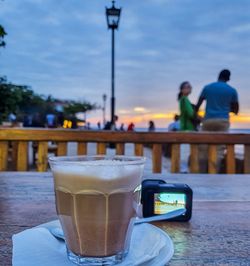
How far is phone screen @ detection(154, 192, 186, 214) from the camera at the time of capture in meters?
0.68

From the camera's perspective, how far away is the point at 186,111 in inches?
148

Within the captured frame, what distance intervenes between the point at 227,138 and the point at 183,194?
2006 mm

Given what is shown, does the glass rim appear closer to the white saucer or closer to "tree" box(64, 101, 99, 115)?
the white saucer

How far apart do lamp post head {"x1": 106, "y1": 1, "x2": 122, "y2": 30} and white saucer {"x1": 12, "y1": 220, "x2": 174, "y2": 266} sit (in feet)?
22.7

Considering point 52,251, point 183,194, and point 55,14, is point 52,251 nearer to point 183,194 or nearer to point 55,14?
point 183,194

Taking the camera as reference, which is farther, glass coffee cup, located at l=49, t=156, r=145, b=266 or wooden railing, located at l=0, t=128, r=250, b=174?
wooden railing, located at l=0, t=128, r=250, b=174

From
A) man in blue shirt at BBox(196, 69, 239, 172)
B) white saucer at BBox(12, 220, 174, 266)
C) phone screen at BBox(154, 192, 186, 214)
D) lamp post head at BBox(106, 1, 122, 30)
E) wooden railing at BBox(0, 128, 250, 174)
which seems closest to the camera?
white saucer at BBox(12, 220, 174, 266)

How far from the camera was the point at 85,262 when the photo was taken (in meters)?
0.47

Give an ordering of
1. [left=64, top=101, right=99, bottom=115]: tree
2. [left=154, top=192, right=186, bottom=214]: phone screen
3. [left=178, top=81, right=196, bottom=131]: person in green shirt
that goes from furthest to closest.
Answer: [left=64, top=101, right=99, bottom=115]: tree → [left=178, top=81, right=196, bottom=131]: person in green shirt → [left=154, top=192, right=186, bottom=214]: phone screen

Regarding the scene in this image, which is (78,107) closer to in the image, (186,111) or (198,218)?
(186,111)

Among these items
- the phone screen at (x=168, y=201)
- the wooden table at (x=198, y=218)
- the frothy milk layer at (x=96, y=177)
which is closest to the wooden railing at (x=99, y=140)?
the wooden table at (x=198, y=218)

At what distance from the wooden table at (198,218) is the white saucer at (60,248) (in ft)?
0.05

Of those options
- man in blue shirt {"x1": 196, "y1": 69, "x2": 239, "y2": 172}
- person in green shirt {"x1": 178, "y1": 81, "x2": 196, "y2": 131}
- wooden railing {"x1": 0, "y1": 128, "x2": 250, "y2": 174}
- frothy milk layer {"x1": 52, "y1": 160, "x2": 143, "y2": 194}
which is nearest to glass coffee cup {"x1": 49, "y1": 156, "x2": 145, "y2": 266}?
frothy milk layer {"x1": 52, "y1": 160, "x2": 143, "y2": 194}

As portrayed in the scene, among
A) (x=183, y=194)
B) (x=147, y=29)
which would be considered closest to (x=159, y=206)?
(x=183, y=194)
